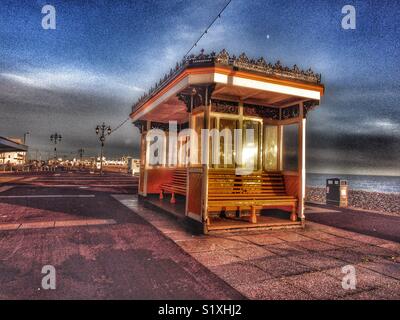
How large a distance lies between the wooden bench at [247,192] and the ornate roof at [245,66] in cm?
317

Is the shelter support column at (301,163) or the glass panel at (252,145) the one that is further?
the glass panel at (252,145)

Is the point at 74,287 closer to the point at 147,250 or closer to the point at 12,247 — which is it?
the point at 147,250

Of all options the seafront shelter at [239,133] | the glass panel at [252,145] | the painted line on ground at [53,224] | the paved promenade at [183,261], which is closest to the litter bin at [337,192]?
the seafront shelter at [239,133]

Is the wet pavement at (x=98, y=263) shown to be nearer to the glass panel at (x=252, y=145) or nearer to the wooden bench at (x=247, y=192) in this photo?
the wooden bench at (x=247, y=192)

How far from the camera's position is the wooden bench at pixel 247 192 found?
24.0 feet

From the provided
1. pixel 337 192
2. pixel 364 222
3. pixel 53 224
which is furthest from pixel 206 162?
pixel 337 192

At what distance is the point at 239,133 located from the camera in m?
9.00

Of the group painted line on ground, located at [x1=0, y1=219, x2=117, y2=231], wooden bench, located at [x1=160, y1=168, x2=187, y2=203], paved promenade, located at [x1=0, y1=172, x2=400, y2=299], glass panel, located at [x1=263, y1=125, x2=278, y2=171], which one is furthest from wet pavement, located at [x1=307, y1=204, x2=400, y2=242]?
painted line on ground, located at [x1=0, y1=219, x2=117, y2=231]

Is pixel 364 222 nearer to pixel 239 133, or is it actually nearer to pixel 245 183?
pixel 245 183

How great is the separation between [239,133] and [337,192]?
6.94 meters

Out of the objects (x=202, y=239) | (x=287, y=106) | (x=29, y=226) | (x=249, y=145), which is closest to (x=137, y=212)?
(x=29, y=226)

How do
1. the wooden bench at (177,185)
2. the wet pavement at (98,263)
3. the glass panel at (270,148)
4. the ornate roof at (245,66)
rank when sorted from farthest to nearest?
the wooden bench at (177,185)
the glass panel at (270,148)
the ornate roof at (245,66)
the wet pavement at (98,263)

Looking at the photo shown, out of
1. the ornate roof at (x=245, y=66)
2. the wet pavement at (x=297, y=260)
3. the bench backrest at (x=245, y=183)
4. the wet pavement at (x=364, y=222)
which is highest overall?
Result: the ornate roof at (x=245, y=66)

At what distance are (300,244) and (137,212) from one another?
586cm
